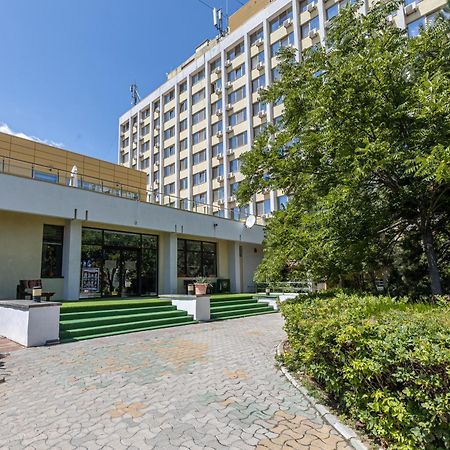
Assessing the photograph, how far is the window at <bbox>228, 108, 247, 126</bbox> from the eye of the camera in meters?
32.8

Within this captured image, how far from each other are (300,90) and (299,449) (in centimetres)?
671

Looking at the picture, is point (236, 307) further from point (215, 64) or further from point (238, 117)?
point (215, 64)

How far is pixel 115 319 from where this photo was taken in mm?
10336

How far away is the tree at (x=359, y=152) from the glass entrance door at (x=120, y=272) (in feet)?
31.0

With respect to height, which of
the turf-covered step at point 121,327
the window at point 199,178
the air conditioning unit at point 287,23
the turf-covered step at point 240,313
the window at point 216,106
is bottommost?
the turf-covered step at point 240,313

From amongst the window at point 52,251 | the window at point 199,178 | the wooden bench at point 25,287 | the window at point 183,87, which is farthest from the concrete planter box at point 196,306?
the window at point 183,87

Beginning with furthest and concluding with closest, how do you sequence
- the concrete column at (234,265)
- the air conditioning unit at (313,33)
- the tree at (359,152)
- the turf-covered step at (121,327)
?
the air conditioning unit at (313,33), the concrete column at (234,265), the turf-covered step at (121,327), the tree at (359,152)

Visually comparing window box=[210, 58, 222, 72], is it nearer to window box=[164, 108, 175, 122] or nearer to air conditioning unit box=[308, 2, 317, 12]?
window box=[164, 108, 175, 122]

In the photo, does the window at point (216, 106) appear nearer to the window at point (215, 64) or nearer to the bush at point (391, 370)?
the window at point (215, 64)

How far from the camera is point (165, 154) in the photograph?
4206 cm

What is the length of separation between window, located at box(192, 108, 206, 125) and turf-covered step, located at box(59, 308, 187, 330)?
29.1 m

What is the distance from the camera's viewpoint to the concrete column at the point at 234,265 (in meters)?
20.9

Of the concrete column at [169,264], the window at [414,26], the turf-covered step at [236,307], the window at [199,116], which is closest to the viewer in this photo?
the turf-covered step at [236,307]

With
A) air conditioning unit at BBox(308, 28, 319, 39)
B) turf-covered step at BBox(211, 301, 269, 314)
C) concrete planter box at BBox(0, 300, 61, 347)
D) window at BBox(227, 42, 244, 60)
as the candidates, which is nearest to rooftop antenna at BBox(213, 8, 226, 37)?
window at BBox(227, 42, 244, 60)
